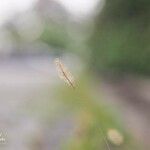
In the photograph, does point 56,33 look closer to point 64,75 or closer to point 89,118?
point 89,118

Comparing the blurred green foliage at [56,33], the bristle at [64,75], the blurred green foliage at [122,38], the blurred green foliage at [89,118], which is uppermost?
the blurred green foliage at [56,33]

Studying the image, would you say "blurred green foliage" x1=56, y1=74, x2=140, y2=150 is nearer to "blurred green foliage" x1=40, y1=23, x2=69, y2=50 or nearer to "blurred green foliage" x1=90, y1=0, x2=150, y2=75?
"blurred green foliage" x1=90, y1=0, x2=150, y2=75

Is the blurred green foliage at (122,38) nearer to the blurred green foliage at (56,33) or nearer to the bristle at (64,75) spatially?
the blurred green foliage at (56,33)

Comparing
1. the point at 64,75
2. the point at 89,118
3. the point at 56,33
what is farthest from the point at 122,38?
the point at 64,75

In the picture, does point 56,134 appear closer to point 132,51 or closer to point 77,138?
point 77,138

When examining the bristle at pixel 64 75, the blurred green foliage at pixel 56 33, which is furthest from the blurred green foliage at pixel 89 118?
the blurred green foliage at pixel 56 33

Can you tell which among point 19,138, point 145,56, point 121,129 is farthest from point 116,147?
point 145,56
